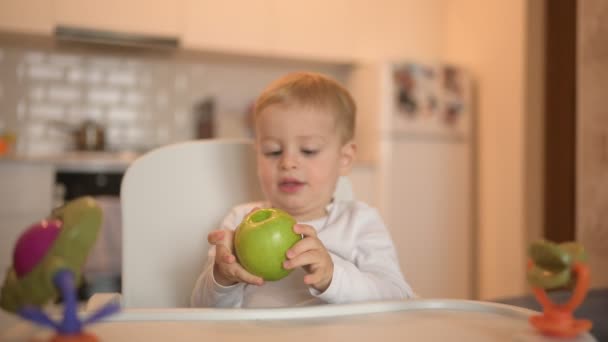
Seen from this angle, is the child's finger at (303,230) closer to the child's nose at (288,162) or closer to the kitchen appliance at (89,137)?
the child's nose at (288,162)

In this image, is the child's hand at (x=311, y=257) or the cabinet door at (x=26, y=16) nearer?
the child's hand at (x=311, y=257)

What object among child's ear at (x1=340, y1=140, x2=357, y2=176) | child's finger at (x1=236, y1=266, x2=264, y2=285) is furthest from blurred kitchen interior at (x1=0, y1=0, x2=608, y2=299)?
child's finger at (x1=236, y1=266, x2=264, y2=285)

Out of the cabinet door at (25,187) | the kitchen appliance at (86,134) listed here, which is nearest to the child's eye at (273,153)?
the cabinet door at (25,187)

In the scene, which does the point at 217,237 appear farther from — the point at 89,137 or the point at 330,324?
the point at 89,137

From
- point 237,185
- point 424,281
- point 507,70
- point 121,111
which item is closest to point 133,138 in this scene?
point 121,111

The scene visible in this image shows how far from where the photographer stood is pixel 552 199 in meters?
2.91

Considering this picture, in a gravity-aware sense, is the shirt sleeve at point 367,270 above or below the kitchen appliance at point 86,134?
below

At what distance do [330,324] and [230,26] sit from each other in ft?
9.21

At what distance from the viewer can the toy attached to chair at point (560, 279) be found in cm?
55

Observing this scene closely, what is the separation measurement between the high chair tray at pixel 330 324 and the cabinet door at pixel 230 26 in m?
2.70

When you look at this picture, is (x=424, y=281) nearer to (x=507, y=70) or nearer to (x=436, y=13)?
(x=507, y=70)

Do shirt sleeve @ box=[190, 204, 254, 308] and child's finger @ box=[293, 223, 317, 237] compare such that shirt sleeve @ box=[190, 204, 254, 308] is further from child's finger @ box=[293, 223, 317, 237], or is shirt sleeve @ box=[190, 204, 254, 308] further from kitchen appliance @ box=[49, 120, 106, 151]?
kitchen appliance @ box=[49, 120, 106, 151]

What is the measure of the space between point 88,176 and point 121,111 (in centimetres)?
71

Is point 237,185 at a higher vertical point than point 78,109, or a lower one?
lower
